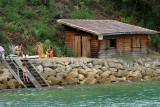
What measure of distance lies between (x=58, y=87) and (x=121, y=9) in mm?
25551

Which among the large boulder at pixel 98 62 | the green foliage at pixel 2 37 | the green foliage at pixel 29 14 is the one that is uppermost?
the green foliage at pixel 29 14

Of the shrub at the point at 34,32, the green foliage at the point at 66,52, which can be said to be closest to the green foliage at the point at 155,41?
the green foliage at the point at 66,52

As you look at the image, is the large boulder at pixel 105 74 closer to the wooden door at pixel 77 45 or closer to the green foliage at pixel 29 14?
the wooden door at pixel 77 45

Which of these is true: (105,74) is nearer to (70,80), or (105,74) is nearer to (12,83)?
(70,80)

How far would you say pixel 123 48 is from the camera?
37.1 m

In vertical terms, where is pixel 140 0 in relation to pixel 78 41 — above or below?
above

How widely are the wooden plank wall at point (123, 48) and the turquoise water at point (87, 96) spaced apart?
249 inches

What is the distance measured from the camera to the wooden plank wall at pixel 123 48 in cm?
3531

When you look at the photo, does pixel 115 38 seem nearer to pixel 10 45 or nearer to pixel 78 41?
pixel 78 41

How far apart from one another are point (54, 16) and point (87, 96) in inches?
782

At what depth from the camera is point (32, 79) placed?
92.4ft

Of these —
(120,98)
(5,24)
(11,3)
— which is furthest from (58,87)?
(11,3)

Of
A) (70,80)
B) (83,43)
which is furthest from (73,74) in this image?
(83,43)

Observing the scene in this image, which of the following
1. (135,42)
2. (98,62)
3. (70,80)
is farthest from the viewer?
(135,42)
